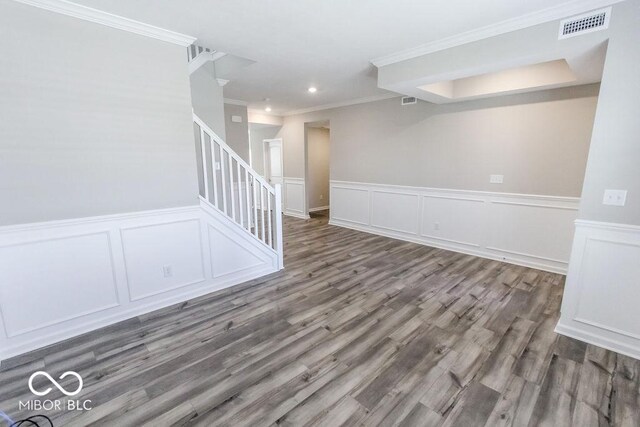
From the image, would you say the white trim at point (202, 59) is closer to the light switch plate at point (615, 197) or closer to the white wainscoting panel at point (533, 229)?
the light switch plate at point (615, 197)

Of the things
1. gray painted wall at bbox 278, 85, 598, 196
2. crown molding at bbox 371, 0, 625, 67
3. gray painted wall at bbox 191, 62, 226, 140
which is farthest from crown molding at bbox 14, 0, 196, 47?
gray painted wall at bbox 278, 85, 598, 196

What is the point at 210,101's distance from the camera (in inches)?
154

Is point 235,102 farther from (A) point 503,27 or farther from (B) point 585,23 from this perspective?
(B) point 585,23

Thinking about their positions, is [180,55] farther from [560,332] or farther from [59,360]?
[560,332]

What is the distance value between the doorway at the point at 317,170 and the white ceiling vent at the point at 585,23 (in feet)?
17.6

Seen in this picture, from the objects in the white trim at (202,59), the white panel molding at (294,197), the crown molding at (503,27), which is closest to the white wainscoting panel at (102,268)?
the white trim at (202,59)

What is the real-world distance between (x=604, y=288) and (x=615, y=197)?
0.76 m

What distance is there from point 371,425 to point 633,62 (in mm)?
3088

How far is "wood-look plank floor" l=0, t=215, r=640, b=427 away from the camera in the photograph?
1740 millimetres

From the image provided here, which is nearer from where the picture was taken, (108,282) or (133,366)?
(133,366)

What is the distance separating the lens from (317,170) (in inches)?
310

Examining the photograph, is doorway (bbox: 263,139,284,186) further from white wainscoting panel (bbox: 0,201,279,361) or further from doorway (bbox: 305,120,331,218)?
white wainscoting panel (bbox: 0,201,279,361)

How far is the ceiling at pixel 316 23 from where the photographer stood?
2227mm

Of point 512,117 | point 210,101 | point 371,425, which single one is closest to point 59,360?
point 371,425
